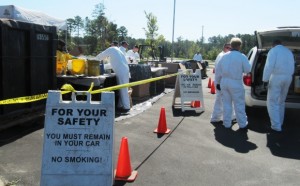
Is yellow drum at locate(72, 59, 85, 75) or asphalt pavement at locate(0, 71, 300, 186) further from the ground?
yellow drum at locate(72, 59, 85, 75)

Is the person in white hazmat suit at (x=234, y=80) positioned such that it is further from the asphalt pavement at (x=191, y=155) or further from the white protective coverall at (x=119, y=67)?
the white protective coverall at (x=119, y=67)

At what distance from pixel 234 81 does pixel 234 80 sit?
0.02m

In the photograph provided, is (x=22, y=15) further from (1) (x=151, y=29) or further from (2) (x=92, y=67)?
(1) (x=151, y=29)

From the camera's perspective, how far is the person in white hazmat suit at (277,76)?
809cm

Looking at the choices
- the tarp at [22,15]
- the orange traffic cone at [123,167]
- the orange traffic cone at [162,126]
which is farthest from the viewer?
the tarp at [22,15]

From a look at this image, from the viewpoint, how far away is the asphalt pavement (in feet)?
17.0

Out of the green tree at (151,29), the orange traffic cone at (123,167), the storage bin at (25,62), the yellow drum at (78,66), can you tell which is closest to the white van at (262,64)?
the yellow drum at (78,66)

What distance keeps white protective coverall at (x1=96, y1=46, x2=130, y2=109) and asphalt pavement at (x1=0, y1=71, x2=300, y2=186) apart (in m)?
1.39

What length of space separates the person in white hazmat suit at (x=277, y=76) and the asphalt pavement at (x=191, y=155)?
459 mm

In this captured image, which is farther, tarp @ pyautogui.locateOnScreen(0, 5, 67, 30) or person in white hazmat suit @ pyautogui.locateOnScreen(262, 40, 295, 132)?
tarp @ pyautogui.locateOnScreen(0, 5, 67, 30)

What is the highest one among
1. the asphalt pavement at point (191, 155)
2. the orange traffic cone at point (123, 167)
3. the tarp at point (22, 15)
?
the tarp at point (22, 15)

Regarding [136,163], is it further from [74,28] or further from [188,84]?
[74,28]

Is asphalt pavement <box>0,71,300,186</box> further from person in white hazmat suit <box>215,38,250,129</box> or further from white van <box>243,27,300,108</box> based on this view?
white van <box>243,27,300,108</box>

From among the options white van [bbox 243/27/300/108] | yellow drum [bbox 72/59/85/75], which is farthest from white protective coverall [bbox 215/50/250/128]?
yellow drum [bbox 72/59/85/75]
